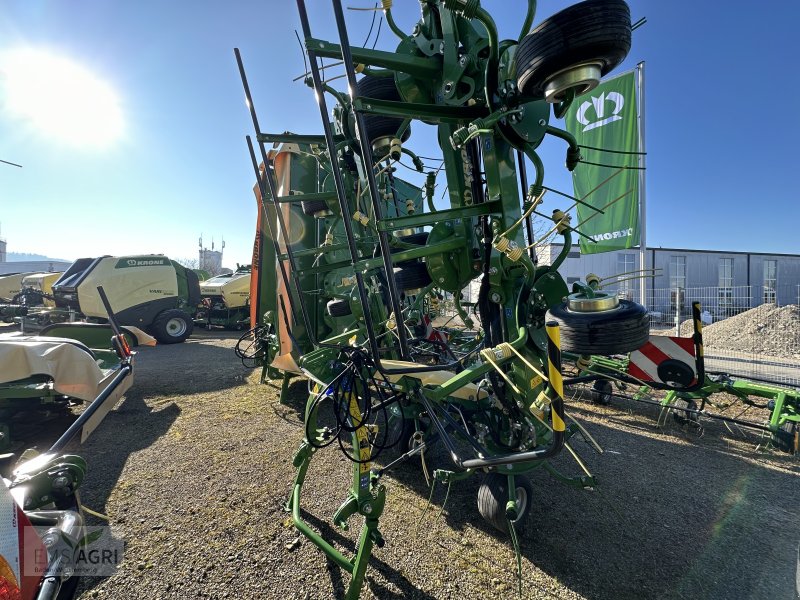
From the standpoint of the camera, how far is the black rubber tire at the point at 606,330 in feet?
5.82

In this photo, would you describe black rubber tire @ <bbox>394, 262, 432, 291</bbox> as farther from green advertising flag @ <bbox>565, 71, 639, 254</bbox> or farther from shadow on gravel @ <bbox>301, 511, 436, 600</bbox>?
green advertising flag @ <bbox>565, 71, 639, 254</bbox>

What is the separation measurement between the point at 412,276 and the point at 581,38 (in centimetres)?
170

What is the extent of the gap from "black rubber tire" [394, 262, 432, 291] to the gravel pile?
986cm

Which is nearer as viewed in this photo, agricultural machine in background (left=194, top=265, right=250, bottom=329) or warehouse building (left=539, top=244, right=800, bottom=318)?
agricultural machine in background (left=194, top=265, right=250, bottom=329)

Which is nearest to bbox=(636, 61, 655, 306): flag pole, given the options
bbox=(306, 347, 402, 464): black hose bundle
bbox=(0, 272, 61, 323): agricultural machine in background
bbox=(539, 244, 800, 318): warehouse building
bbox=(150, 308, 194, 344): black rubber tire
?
bbox=(306, 347, 402, 464): black hose bundle

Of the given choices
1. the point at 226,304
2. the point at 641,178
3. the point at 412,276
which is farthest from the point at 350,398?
the point at 226,304

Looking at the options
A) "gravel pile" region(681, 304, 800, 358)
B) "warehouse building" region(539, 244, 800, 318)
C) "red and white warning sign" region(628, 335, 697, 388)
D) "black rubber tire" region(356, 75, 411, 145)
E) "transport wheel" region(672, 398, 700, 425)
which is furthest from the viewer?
"warehouse building" region(539, 244, 800, 318)

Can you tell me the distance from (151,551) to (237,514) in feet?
1.68

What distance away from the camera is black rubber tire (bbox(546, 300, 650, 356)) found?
1.77 metres

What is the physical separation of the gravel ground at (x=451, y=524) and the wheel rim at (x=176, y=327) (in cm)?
677

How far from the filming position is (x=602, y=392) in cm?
495

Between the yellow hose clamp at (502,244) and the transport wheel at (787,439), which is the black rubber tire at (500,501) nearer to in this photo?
the yellow hose clamp at (502,244)

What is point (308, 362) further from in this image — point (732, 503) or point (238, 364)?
point (238, 364)

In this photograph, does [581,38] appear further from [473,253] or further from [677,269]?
A: [677,269]
